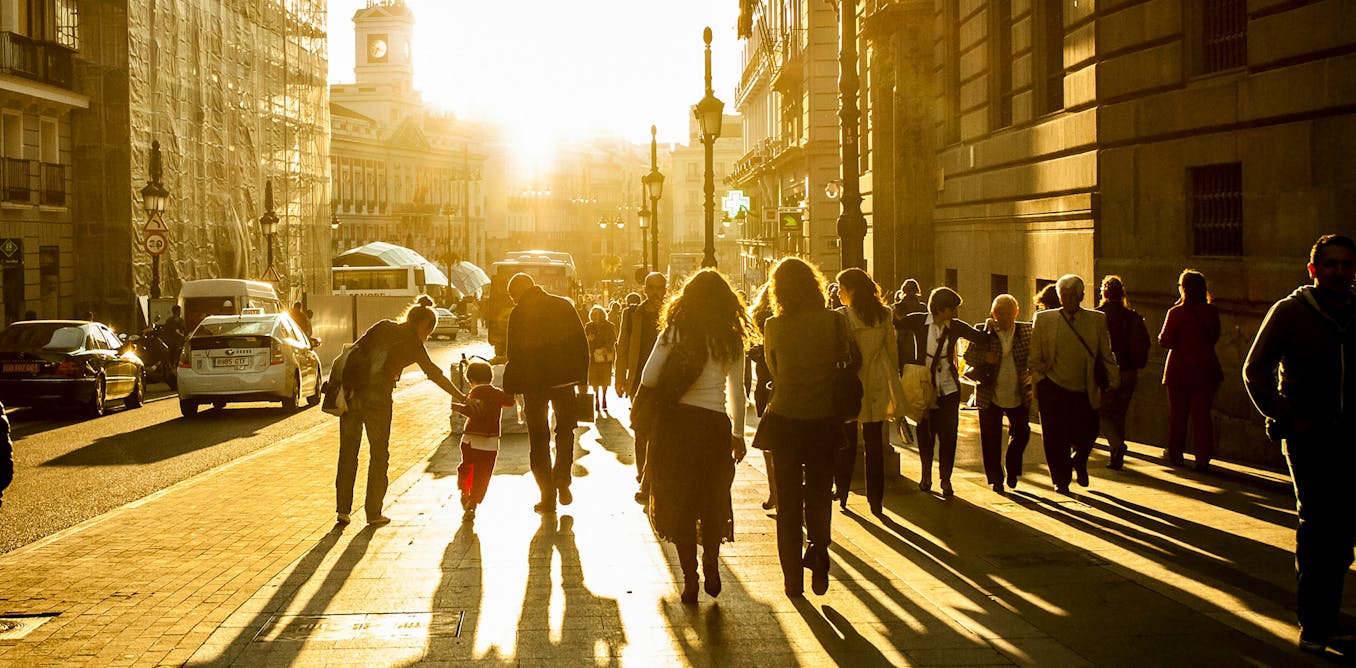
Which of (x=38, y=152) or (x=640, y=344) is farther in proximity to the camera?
(x=38, y=152)

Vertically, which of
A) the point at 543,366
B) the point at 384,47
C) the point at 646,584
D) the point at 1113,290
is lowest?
the point at 646,584

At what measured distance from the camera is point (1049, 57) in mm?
18562

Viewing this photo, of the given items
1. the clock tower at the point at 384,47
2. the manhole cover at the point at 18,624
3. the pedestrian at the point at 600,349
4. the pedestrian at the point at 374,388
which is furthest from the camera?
the clock tower at the point at 384,47

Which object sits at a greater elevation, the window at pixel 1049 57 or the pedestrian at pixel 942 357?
the window at pixel 1049 57

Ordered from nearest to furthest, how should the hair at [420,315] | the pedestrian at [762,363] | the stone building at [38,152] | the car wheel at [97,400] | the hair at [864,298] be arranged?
the pedestrian at [762,363] < the hair at [864,298] < the hair at [420,315] < the car wheel at [97,400] < the stone building at [38,152]

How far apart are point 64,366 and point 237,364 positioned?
247 centimetres

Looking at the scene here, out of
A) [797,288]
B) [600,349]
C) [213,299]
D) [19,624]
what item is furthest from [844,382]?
[213,299]

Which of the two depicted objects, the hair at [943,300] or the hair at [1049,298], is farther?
the hair at [1049,298]

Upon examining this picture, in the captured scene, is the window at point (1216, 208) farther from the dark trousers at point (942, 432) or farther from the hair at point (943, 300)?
the dark trousers at point (942, 432)

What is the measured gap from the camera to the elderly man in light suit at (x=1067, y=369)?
1073 cm

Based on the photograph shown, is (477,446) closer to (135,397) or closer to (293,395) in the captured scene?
(293,395)

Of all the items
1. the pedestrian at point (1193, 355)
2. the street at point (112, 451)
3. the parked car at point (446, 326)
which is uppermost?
the pedestrian at point (1193, 355)

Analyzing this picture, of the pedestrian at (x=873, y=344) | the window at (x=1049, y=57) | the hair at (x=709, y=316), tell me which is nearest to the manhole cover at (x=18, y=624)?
the hair at (x=709, y=316)

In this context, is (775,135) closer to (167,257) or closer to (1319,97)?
(167,257)
